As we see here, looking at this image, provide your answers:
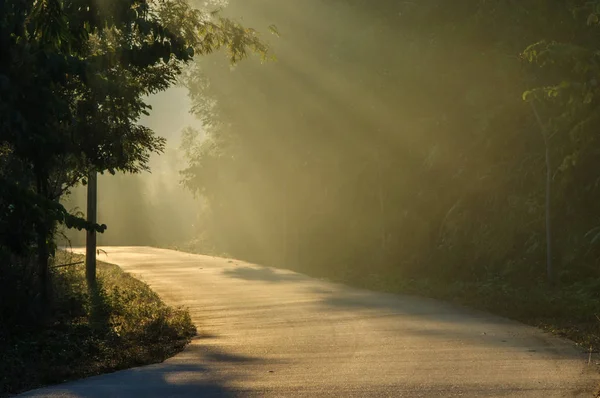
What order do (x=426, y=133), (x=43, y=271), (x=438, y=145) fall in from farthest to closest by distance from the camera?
(x=426, y=133) < (x=438, y=145) < (x=43, y=271)

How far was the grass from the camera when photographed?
11758mm

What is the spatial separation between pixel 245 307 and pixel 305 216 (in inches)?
1035

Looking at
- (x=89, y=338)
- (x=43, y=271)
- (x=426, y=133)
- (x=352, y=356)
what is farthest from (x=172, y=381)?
(x=426, y=133)

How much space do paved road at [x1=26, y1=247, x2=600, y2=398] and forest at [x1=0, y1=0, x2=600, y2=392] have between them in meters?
1.86

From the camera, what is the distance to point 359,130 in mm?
34781

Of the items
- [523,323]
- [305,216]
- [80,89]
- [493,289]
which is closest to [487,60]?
[493,289]

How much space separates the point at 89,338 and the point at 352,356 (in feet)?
14.4

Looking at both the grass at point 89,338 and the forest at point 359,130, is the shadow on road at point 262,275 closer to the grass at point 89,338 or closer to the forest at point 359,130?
the forest at point 359,130

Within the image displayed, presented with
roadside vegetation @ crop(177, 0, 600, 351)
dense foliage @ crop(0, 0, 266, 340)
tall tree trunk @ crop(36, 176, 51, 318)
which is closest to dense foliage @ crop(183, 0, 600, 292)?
roadside vegetation @ crop(177, 0, 600, 351)

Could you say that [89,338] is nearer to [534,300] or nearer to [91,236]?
[534,300]

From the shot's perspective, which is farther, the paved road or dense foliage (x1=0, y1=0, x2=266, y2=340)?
dense foliage (x1=0, y1=0, x2=266, y2=340)

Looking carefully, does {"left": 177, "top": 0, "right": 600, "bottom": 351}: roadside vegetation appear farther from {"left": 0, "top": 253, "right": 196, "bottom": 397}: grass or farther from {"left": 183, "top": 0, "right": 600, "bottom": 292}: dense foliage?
{"left": 0, "top": 253, "right": 196, "bottom": 397}: grass

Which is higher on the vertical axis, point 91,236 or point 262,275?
point 91,236

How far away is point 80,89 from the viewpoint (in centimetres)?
1745
